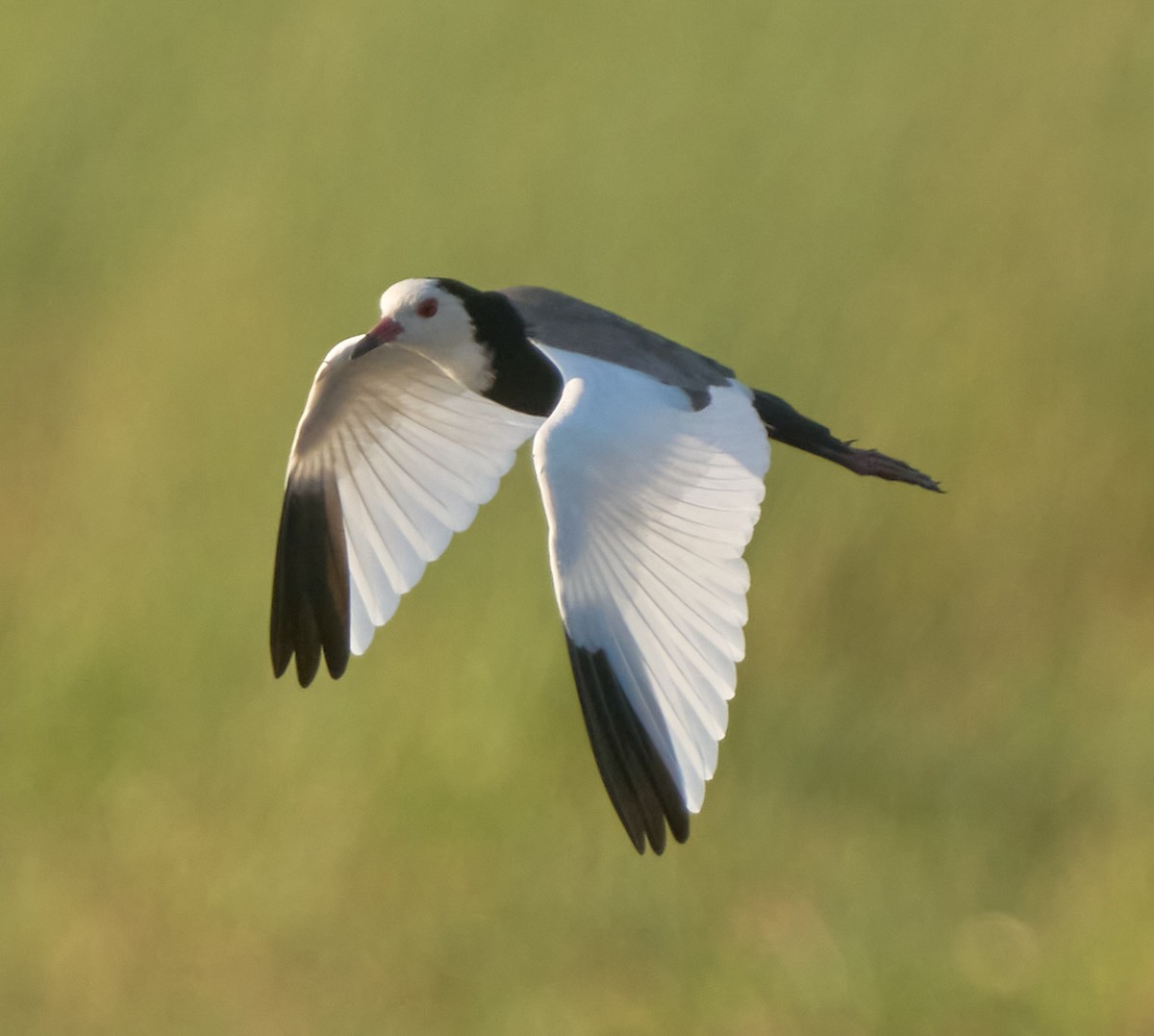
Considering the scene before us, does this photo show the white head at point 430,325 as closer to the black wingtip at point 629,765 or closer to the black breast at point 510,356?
the black breast at point 510,356

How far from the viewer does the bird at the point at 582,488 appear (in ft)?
8.32

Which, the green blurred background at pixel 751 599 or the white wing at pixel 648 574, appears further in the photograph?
the green blurred background at pixel 751 599

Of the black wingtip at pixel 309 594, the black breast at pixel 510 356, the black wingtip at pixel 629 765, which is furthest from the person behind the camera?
the black wingtip at pixel 309 594

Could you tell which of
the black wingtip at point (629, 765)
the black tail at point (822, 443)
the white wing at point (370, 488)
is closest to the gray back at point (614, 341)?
the black tail at point (822, 443)

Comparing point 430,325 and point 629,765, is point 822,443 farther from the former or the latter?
point 629,765

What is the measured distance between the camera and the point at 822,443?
10.2ft

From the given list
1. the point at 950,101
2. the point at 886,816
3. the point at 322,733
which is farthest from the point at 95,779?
the point at 950,101

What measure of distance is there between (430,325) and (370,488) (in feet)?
1.04

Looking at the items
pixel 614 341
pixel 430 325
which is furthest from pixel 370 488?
pixel 614 341

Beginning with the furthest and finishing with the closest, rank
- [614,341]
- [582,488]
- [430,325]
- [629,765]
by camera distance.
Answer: [430,325] → [614,341] → [582,488] → [629,765]

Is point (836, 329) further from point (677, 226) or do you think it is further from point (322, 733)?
point (322, 733)

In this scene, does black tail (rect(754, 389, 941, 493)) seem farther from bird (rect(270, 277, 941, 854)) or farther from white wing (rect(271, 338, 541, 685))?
white wing (rect(271, 338, 541, 685))

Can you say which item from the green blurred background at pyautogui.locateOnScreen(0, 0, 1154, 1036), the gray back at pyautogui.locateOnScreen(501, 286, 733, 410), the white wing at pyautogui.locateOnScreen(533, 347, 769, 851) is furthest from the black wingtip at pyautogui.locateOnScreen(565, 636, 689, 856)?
the green blurred background at pyautogui.locateOnScreen(0, 0, 1154, 1036)

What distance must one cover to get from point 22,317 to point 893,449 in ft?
6.72
